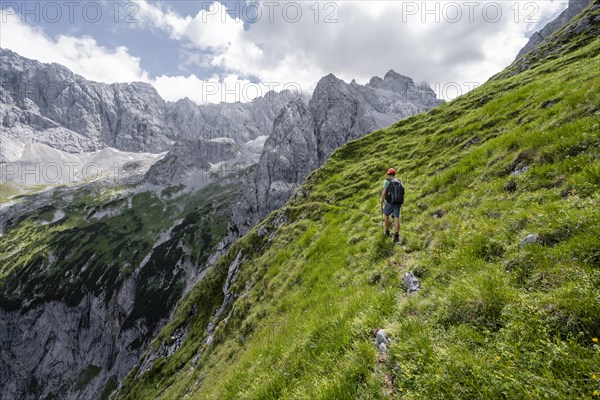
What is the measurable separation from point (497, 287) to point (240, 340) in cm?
1529

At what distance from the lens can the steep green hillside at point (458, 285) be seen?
178 inches

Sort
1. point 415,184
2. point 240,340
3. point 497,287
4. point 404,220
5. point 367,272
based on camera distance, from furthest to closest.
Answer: point 415,184 < point 240,340 < point 404,220 < point 367,272 < point 497,287

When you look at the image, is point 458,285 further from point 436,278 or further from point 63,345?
point 63,345

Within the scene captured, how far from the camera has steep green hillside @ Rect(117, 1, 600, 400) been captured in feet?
14.9

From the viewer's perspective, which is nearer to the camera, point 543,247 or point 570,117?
point 543,247

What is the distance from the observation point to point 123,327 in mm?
159750

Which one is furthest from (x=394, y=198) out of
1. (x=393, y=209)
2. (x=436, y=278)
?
(x=436, y=278)

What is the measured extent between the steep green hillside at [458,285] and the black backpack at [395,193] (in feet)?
4.97

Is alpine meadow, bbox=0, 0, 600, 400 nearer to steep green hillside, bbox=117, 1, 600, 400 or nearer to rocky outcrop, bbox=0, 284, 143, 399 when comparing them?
steep green hillside, bbox=117, 1, 600, 400

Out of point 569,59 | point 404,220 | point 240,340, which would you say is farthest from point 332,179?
point 569,59

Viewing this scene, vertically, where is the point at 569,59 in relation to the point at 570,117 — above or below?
above

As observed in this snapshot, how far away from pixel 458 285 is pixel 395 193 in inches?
291

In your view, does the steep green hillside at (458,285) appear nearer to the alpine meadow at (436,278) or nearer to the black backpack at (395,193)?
the alpine meadow at (436,278)

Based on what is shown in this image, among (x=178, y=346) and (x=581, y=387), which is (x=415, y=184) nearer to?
(x=581, y=387)
